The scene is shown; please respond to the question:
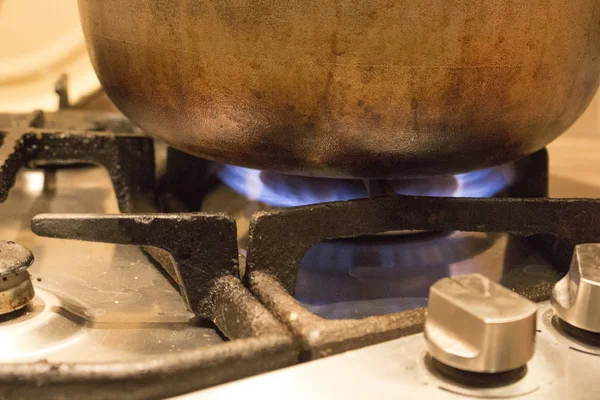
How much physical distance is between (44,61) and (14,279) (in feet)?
2.06

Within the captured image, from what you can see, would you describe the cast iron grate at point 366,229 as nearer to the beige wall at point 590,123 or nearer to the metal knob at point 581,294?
the metal knob at point 581,294

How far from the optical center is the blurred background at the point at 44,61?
0.92 m

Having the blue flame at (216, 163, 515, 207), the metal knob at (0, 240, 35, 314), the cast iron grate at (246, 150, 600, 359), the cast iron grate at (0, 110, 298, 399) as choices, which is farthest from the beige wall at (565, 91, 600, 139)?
the metal knob at (0, 240, 35, 314)

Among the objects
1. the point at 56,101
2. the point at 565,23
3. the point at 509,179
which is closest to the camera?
the point at 565,23

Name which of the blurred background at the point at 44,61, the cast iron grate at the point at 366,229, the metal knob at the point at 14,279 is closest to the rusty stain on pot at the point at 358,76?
the cast iron grate at the point at 366,229

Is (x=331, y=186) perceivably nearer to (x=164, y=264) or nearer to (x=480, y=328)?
(x=164, y=264)

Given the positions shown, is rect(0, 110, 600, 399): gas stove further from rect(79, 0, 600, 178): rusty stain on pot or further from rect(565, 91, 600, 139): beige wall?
rect(565, 91, 600, 139): beige wall

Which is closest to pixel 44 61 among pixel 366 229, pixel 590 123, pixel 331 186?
pixel 331 186

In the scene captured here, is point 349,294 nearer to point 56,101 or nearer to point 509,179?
point 509,179

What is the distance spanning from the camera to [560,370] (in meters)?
0.32

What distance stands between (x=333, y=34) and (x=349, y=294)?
19cm

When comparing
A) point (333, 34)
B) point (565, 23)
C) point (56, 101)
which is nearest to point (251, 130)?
point (333, 34)

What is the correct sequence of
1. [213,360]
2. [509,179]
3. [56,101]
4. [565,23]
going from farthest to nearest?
[56,101], [509,179], [565,23], [213,360]

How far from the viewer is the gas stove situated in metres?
0.30
